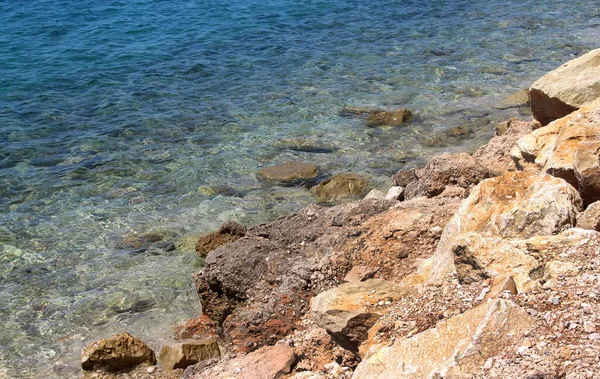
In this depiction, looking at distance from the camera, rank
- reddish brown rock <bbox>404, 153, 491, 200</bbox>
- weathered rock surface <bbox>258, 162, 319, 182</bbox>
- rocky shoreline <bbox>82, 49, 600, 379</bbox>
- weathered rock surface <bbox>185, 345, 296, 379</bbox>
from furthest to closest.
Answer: weathered rock surface <bbox>258, 162, 319, 182</bbox>, reddish brown rock <bbox>404, 153, 491, 200</bbox>, weathered rock surface <bbox>185, 345, 296, 379</bbox>, rocky shoreline <bbox>82, 49, 600, 379</bbox>

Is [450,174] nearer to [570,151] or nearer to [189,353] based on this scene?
[570,151]

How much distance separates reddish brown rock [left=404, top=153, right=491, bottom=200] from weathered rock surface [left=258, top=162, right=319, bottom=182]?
409 centimetres

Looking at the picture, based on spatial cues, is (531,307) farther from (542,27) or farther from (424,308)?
(542,27)

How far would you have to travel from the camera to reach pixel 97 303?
9.87m

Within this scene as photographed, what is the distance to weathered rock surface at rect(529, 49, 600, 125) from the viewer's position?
950 cm

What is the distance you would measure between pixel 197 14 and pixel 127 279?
799 inches

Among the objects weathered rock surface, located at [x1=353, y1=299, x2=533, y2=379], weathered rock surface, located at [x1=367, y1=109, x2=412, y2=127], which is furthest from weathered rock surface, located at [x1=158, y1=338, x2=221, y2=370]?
weathered rock surface, located at [x1=367, y1=109, x2=412, y2=127]

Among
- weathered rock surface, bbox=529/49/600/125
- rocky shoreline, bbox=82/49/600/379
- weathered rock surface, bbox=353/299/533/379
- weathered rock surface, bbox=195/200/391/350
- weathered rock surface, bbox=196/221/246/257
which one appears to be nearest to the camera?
weathered rock surface, bbox=353/299/533/379

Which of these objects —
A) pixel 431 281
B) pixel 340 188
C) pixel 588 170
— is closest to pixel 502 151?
pixel 340 188

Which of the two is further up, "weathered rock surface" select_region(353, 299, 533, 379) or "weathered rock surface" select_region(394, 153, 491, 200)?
"weathered rock surface" select_region(353, 299, 533, 379)

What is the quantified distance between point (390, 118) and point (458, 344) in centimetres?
1205

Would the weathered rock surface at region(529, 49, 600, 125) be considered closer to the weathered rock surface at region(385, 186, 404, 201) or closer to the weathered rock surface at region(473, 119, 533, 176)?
the weathered rock surface at region(473, 119, 533, 176)

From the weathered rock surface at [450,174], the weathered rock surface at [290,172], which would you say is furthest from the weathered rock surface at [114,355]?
the weathered rock surface at [290,172]

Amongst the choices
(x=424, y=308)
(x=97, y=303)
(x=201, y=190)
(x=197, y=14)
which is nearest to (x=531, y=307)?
(x=424, y=308)
